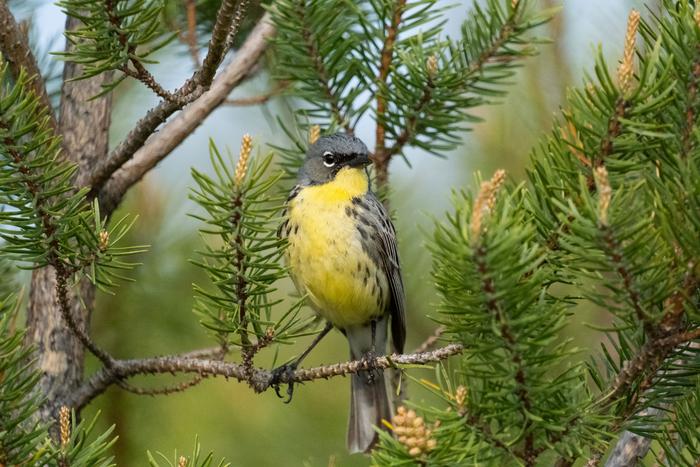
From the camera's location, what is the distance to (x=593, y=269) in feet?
4.61

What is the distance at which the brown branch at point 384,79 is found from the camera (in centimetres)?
266

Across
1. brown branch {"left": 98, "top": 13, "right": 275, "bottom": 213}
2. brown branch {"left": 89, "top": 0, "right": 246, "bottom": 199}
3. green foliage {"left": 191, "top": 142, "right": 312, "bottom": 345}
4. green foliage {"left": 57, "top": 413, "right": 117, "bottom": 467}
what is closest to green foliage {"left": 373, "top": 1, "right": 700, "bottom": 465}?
green foliage {"left": 191, "top": 142, "right": 312, "bottom": 345}

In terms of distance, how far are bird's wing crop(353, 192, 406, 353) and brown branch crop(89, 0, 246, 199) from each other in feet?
3.86

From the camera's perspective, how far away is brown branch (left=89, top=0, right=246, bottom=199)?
1.85m

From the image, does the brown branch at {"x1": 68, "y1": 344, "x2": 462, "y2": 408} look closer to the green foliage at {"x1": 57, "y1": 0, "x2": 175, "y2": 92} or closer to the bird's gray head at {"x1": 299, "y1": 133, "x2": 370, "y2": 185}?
the green foliage at {"x1": 57, "y1": 0, "x2": 175, "y2": 92}

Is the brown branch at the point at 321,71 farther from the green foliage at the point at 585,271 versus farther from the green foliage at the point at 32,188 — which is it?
the green foliage at the point at 585,271

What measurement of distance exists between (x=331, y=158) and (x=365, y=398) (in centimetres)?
96

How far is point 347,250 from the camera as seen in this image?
325 centimetres

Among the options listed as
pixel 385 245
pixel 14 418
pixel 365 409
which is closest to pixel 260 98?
pixel 385 245

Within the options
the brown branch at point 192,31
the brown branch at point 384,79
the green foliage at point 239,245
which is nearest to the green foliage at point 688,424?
the green foliage at point 239,245

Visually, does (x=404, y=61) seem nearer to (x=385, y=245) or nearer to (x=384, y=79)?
(x=384, y=79)

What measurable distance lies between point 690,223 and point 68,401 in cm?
175

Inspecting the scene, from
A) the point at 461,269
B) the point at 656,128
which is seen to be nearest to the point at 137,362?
the point at 461,269

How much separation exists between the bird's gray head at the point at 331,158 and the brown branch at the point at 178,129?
38 cm
